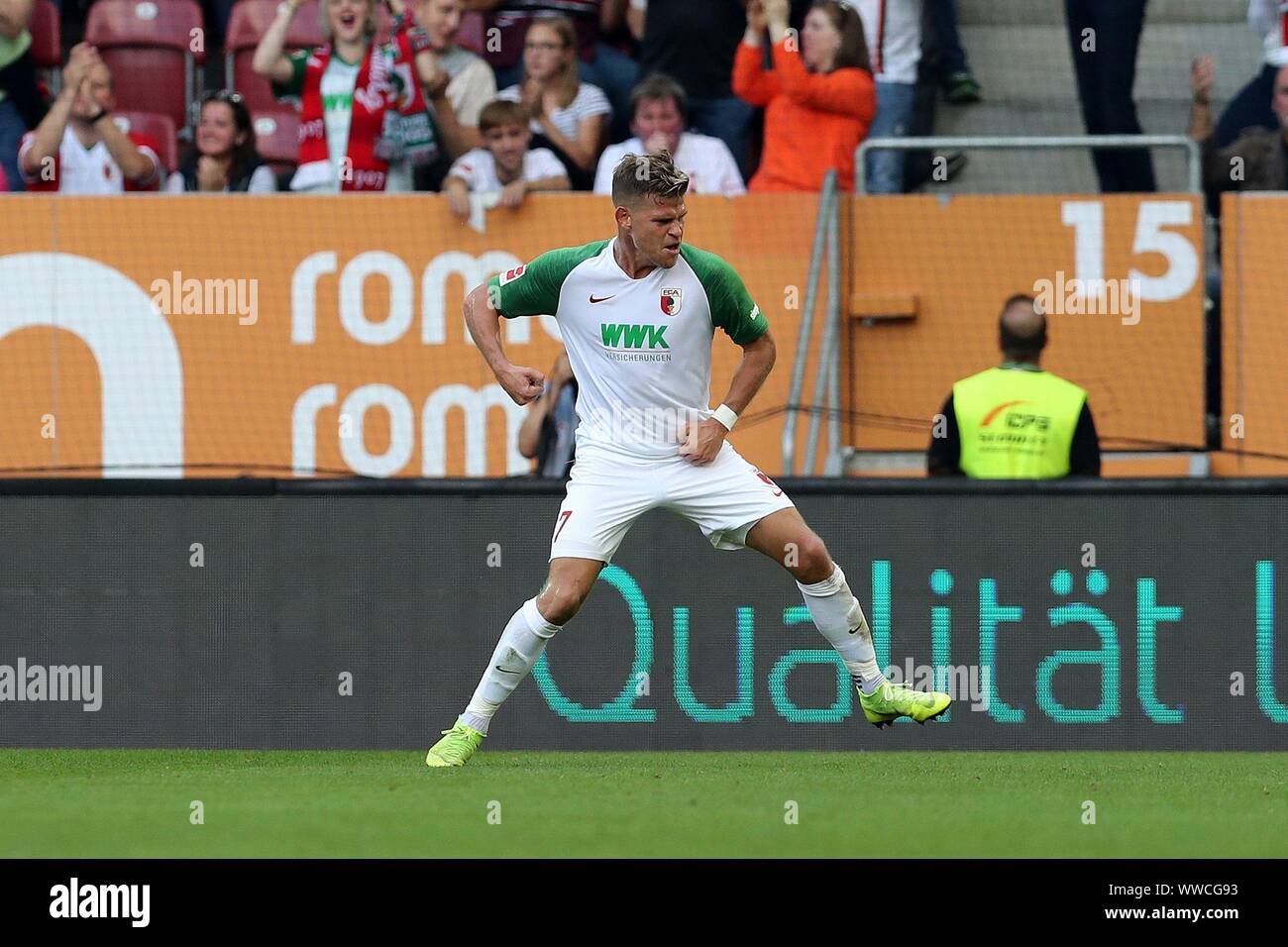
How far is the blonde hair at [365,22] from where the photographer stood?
12.8m

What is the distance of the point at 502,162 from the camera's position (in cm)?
1220

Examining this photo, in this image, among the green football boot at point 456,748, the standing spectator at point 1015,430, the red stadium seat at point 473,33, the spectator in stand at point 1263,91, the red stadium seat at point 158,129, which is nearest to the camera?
the green football boot at point 456,748

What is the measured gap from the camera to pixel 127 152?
12.9 m

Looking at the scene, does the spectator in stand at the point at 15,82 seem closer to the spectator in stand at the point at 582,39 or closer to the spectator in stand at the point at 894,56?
the spectator in stand at the point at 582,39

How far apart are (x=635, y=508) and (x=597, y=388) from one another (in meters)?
0.46

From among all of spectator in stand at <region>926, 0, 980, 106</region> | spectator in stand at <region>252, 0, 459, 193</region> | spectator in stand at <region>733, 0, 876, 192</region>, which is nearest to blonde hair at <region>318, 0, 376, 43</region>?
spectator in stand at <region>252, 0, 459, 193</region>

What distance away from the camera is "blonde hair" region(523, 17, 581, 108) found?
41.9 ft

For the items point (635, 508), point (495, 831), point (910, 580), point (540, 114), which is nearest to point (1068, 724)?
point (910, 580)

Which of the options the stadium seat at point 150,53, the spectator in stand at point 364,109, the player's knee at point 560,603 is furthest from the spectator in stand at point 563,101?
the player's knee at point 560,603

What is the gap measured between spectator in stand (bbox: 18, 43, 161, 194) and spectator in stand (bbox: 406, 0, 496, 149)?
175 cm

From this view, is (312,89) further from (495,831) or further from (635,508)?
(495,831)

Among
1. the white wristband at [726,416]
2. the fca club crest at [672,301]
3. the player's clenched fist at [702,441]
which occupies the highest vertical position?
the fca club crest at [672,301]

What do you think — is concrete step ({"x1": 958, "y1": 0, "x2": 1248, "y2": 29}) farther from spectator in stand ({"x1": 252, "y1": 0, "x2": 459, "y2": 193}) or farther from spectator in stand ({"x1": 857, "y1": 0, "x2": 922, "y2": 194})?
spectator in stand ({"x1": 252, "y1": 0, "x2": 459, "y2": 193})

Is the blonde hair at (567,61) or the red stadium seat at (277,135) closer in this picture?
the blonde hair at (567,61)
